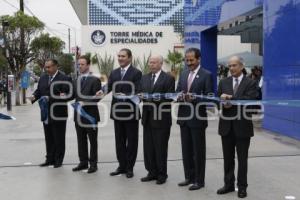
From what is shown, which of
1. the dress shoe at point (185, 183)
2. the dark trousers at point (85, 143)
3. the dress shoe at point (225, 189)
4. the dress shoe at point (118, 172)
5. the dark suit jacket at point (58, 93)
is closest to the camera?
the dress shoe at point (225, 189)

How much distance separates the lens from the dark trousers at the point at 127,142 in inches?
299

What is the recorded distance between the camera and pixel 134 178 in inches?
295

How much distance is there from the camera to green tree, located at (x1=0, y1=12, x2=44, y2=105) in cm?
2508

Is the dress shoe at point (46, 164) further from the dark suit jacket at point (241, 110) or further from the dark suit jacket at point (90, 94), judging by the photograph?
the dark suit jacket at point (241, 110)

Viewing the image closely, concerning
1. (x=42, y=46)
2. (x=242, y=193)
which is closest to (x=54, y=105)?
(x=242, y=193)

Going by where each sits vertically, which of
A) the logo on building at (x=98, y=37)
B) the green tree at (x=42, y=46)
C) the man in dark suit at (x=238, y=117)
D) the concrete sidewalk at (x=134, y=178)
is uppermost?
the logo on building at (x=98, y=37)

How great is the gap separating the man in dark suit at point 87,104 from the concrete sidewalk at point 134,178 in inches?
14.5

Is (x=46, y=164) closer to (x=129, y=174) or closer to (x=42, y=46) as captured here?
(x=129, y=174)

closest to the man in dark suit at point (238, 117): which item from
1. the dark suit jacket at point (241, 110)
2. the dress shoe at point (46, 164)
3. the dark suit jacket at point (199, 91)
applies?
the dark suit jacket at point (241, 110)

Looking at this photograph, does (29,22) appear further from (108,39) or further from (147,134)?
(108,39)

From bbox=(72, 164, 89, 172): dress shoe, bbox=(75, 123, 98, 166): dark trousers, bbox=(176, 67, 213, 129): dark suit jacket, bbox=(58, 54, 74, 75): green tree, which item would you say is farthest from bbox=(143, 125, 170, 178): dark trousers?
bbox=(58, 54, 74, 75): green tree

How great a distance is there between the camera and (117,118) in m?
7.50

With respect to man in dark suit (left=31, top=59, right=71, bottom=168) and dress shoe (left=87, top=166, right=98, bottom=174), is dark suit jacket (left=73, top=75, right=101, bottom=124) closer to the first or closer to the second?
man in dark suit (left=31, top=59, right=71, bottom=168)

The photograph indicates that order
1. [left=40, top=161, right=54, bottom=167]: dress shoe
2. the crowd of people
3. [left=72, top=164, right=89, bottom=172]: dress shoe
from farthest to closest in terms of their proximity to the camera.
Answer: [left=40, top=161, right=54, bottom=167]: dress shoe, [left=72, top=164, right=89, bottom=172]: dress shoe, the crowd of people
